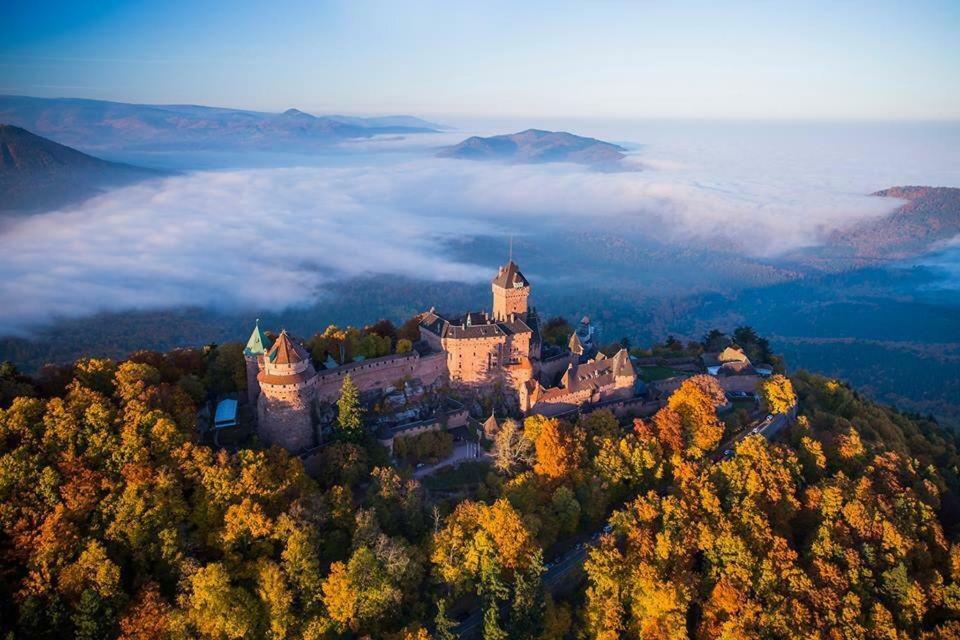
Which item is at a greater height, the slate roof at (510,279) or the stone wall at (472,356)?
the slate roof at (510,279)

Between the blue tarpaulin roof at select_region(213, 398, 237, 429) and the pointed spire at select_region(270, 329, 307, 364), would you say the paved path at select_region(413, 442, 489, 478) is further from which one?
the blue tarpaulin roof at select_region(213, 398, 237, 429)

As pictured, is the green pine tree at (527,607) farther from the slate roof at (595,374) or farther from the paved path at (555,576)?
the slate roof at (595,374)

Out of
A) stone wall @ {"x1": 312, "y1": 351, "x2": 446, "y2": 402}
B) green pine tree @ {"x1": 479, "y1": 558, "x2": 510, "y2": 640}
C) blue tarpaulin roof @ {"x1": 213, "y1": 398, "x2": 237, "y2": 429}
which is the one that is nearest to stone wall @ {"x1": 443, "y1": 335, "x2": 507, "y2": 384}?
stone wall @ {"x1": 312, "y1": 351, "x2": 446, "y2": 402}

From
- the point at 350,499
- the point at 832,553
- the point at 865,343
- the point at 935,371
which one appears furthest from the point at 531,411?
the point at 865,343

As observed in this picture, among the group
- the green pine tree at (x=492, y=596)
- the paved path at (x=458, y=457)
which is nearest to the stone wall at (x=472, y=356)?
the paved path at (x=458, y=457)

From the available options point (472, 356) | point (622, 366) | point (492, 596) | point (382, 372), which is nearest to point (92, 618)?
point (492, 596)
